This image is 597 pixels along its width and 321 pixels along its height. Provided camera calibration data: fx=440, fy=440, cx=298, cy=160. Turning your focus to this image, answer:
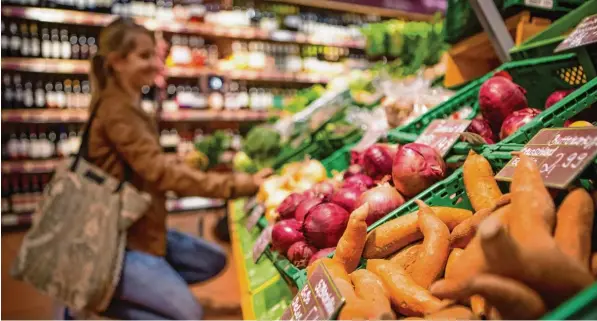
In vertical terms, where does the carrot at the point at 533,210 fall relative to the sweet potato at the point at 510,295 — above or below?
above

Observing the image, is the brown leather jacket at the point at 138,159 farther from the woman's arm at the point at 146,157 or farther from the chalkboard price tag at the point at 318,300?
the chalkboard price tag at the point at 318,300

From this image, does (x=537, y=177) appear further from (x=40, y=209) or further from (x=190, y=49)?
(x=190, y=49)

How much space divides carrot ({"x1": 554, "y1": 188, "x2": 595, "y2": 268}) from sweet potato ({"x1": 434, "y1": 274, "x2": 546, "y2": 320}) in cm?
10

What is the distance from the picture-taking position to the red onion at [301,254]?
1.07 meters

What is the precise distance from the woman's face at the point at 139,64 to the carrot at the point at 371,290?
1.56 meters

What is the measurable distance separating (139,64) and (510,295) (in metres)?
1.87

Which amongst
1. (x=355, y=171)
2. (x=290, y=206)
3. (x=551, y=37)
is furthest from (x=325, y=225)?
(x=551, y=37)

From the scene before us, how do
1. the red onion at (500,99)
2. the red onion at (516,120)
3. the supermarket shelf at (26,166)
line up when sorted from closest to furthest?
the red onion at (516,120), the red onion at (500,99), the supermarket shelf at (26,166)

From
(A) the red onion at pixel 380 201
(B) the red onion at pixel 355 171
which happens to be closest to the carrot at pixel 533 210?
(A) the red onion at pixel 380 201

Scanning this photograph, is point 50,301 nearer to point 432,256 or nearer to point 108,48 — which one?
point 108,48

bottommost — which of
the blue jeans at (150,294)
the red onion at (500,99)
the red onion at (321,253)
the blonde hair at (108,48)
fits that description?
the blue jeans at (150,294)

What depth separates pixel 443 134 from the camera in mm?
1198

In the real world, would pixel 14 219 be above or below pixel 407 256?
below

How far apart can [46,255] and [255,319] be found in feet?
3.40
